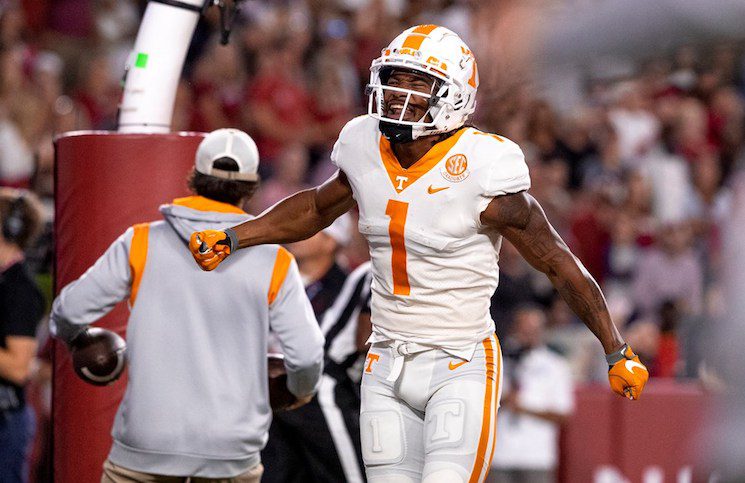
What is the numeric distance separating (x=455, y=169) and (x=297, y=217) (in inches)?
25.5

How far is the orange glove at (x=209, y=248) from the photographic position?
3.83 metres

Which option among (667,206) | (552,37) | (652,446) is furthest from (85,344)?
(667,206)

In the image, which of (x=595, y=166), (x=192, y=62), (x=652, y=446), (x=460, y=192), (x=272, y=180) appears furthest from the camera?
(x=595, y=166)

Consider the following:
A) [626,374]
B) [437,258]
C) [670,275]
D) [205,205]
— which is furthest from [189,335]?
[670,275]

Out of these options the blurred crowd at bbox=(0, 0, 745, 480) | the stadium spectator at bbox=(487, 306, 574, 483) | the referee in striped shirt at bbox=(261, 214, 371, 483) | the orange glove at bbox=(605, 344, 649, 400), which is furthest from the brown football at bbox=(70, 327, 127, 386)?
the blurred crowd at bbox=(0, 0, 745, 480)

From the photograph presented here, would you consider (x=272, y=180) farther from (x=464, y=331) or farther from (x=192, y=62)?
(x=464, y=331)

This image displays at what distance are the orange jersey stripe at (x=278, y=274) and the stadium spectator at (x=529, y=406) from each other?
12.1 feet

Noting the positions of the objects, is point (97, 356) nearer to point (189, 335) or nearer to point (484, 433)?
point (189, 335)

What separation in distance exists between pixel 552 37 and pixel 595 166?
9.54m

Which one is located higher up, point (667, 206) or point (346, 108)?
point (346, 108)

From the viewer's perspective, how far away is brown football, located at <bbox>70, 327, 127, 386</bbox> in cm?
434

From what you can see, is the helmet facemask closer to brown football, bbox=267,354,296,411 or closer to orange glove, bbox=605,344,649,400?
orange glove, bbox=605,344,649,400

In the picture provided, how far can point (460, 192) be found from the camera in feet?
12.1

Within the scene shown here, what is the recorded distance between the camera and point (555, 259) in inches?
145
